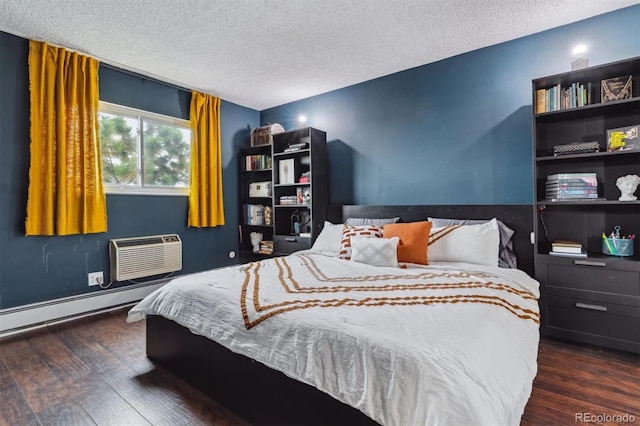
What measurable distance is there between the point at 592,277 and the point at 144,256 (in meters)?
3.97

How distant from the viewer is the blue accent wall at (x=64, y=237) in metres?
2.58

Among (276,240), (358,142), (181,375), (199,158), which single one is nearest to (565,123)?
(358,142)

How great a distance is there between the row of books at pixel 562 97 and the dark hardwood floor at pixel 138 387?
1786 millimetres

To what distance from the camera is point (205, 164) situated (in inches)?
153

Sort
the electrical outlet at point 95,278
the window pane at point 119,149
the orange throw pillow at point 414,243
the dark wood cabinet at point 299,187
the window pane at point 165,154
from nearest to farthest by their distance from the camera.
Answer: the orange throw pillow at point 414,243 < the electrical outlet at point 95,278 < the window pane at point 119,149 < the window pane at point 165,154 < the dark wood cabinet at point 299,187

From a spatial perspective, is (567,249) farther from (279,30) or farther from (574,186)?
(279,30)

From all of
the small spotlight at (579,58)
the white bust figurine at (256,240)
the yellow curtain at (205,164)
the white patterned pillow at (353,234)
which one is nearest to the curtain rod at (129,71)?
the yellow curtain at (205,164)

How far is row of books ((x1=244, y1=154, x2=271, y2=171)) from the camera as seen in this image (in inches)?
168

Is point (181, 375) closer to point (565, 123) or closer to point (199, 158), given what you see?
point (199, 158)

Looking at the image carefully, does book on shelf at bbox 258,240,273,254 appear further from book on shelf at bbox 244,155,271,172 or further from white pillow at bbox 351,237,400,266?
white pillow at bbox 351,237,400,266

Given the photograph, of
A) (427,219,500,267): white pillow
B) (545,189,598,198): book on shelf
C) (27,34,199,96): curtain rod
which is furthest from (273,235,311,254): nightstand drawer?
(545,189,598,198): book on shelf

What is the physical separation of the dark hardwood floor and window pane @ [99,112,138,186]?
5.36 feet

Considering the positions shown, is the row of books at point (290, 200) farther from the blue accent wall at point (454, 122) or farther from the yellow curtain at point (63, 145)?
the yellow curtain at point (63, 145)

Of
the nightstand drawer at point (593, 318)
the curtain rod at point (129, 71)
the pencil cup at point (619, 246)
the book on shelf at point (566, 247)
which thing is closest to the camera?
the nightstand drawer at point (593, 318)
